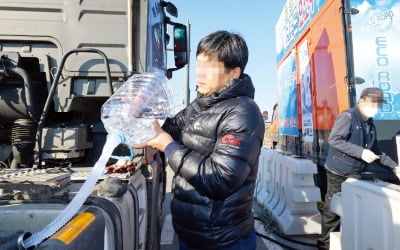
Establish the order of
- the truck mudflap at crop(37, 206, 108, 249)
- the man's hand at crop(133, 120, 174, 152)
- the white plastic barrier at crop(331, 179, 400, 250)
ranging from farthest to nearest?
the white plastic barrier at crop(331, 179, 400, 250) < the man's hand at crop(133, 120, 174, 152) < the truck mudflap at crop(37, 206, 108, 249)

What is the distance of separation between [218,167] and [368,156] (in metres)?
2.35

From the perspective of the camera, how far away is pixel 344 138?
3.45m

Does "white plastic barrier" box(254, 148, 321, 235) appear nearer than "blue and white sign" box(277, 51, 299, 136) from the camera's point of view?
Yes

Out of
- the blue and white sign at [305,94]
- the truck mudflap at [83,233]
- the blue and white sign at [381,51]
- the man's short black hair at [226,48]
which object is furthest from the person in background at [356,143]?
the truck mudflap at [83,233]

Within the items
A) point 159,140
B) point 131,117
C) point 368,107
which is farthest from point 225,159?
point 368,107

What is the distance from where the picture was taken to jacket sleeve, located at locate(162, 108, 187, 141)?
2152 mm

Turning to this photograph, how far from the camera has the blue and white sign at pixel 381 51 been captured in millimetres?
3459

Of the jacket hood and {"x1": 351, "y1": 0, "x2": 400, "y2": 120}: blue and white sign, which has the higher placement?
{"x1": 351, "y1": 0, "x2": 400, "y2": 120}: blue and white sign

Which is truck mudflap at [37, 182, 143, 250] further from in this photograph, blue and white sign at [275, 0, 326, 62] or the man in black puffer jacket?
blue and white sign at [275, 0, 326, 62]

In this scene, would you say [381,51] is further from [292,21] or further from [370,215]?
[292,21]

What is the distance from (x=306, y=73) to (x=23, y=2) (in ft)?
12.4

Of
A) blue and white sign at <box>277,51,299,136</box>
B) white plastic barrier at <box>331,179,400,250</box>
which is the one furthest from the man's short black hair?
blue and white sign at <box>277,51,299,136</box>

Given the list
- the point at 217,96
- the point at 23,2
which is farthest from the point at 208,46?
the point at 23,2

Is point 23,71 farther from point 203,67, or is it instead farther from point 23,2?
point 203,67
